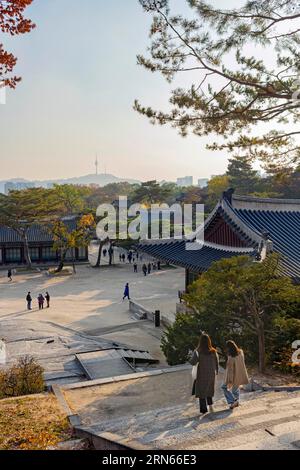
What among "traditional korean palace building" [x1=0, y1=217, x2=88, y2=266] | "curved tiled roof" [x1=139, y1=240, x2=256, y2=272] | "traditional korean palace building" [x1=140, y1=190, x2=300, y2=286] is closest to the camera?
"traditional korean palace building" [x1=140, y1=190, x2=300, y2=286]

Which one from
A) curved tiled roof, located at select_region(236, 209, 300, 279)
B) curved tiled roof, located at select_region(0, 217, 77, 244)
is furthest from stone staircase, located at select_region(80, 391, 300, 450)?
curved tiled roof, located at select_region(0, 217, 77, 244)

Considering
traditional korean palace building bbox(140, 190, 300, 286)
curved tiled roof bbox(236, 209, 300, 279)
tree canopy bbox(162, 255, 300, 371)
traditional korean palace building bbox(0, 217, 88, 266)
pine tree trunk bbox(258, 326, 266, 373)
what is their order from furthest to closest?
traditional korean palace building bbox(0, 217, 88, 266) < traditional korean palace building bbox(140, 190, 300, 286) < curved tiled roof bbox(236, 209, 300, 279) < pine tree trunk bbox(258, 326, 266, 373) < tree canopy bbox(162, 255, 300, 371)

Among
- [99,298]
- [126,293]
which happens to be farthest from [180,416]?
[99,298]

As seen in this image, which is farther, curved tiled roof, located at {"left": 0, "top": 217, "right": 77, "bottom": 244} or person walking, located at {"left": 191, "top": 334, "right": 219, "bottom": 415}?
curved tiled roof, located at {"left": 0, "top": 217, "right": 77, "bottom": 244}

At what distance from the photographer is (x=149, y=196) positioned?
7638cm

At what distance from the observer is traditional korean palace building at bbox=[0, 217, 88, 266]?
48.3m

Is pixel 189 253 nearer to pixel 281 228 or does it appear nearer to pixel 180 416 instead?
pixel 281 228

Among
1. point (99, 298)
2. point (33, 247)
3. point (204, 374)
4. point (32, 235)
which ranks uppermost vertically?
point (32, 235)

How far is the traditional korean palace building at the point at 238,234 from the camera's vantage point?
1721cm

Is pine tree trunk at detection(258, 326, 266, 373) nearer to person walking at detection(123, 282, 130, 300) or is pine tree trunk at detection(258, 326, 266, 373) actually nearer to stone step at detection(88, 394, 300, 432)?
stone step at detection(88, 394, 300, 432)

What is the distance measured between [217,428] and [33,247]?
4481cm

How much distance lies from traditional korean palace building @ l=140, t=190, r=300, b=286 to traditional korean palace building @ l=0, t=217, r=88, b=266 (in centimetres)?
2858

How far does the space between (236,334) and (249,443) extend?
7177 millimetres

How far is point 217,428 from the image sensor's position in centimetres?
699
